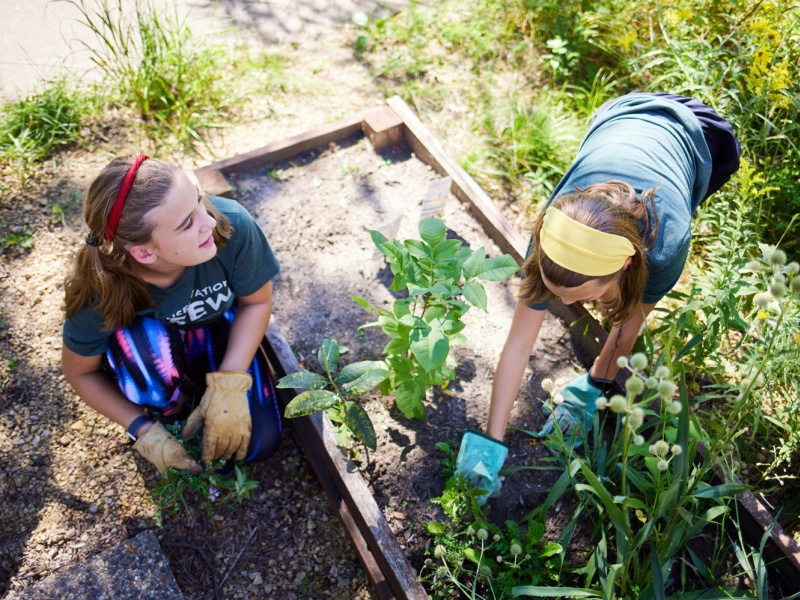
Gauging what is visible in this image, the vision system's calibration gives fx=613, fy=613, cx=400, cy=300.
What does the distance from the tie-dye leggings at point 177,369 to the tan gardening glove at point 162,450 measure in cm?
14

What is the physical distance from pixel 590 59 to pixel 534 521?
2.67 metres

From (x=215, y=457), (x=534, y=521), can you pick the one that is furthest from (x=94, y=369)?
(x=534, y=521)

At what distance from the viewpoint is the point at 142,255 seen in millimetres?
1694

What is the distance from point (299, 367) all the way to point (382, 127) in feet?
4.39

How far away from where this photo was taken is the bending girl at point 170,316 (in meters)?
1.64

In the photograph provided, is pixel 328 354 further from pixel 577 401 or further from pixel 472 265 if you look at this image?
pixel 577 401

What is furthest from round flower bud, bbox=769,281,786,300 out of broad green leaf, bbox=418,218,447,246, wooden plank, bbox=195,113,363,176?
wooden plank, bbox=195,113,363,176

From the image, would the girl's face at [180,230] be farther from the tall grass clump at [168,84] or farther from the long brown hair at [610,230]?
the tall grass clump at [168,84]

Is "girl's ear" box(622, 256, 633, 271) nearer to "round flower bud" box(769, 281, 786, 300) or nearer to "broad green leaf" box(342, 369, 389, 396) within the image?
"round flower bud" box(769, 281, 786, 300)

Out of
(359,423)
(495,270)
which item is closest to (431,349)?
(495,270)

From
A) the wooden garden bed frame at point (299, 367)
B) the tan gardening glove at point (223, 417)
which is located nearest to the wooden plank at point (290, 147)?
the wooden garden bed frame at point (299, 367)

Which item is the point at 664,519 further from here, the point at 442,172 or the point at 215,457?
the point at 442,172

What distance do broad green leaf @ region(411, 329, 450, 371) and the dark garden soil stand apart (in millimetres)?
593

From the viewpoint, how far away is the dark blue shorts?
82.0 inches
